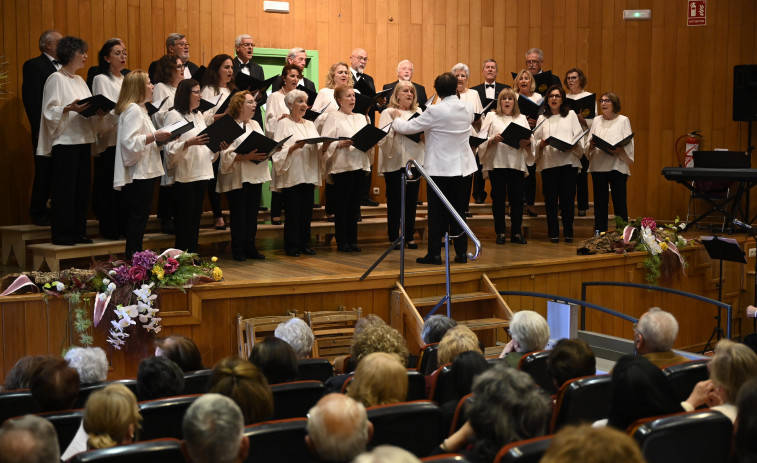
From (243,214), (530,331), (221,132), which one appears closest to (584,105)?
(243,214)

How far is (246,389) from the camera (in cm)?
264

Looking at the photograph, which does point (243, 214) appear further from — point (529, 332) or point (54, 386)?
point (54, 386)

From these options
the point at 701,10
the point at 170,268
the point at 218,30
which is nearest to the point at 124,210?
the point at 170,268

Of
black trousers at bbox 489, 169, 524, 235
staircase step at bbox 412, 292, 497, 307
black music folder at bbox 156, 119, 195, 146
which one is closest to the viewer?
black music folder at bbox 156, 119, 195, 146

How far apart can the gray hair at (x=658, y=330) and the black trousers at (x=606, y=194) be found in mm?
4557

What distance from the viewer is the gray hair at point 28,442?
2053mm

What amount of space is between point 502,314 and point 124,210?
2.79 meters

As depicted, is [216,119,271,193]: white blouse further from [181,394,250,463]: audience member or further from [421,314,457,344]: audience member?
[181,394,250,463]: audience member

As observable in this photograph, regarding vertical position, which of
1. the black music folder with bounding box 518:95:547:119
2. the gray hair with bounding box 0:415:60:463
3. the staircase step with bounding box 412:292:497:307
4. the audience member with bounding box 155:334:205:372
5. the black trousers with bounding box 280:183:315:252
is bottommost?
the staircase step with bounding box 412:292:497:307

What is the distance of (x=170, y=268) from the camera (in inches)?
197

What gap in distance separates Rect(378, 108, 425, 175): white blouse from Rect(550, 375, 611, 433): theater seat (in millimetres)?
4063

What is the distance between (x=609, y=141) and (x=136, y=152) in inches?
173

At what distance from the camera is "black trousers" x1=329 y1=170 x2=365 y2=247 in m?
6.50

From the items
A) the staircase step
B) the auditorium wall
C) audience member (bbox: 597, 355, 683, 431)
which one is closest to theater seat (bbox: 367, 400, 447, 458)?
audience member (bbox: 597, 355, 683, 431)
